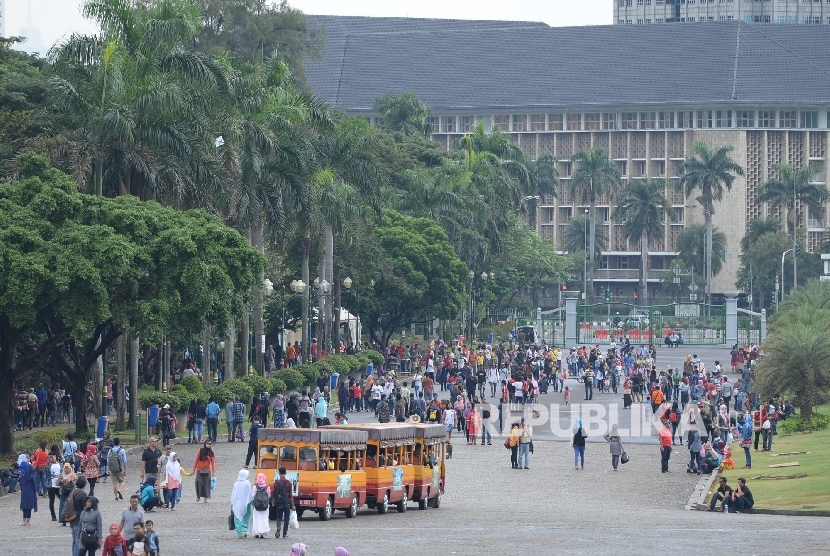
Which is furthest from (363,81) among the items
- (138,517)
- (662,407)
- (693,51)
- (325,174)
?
(138,517)

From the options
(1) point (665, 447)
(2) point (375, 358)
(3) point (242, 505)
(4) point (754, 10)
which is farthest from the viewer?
(4) point (754, 10)

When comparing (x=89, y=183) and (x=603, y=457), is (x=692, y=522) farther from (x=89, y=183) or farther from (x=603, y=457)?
(x=89, y=183)

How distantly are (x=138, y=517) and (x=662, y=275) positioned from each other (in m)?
125

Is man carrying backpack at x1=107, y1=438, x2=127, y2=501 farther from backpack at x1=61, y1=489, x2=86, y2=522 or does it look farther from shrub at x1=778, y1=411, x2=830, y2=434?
shrub at x1=778, y1=411, x2=830, y2=434

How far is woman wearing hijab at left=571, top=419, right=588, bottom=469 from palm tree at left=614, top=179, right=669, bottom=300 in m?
94.6

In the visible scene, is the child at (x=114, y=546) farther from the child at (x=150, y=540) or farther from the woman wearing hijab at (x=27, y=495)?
the woman wearing hijab at (x=27, y=495)

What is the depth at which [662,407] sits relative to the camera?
43.9 metres

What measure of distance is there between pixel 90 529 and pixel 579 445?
1758 centimetres

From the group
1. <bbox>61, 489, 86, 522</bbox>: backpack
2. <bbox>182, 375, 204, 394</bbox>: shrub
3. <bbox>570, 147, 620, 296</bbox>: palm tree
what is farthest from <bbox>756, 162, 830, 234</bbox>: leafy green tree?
<bbox>61, 489, 86, 522</bbox>: backpack

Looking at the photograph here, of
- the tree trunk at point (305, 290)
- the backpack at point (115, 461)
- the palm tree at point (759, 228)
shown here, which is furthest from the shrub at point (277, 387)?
the palm tree at point (759, 228)

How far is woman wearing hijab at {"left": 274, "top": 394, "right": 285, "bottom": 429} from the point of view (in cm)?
4031

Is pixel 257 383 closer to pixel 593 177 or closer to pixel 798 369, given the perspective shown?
pixel 798 369

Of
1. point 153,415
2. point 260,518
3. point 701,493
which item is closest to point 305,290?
Answer: point 153,415

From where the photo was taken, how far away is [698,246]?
137 meters
